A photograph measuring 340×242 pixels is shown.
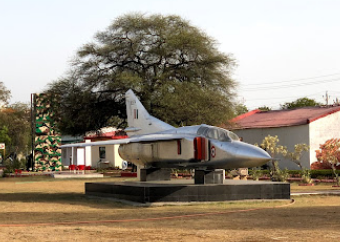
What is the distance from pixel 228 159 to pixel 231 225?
713 cm

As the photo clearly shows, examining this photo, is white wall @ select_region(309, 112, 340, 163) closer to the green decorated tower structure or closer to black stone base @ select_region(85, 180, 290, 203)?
the green decorated tower structure

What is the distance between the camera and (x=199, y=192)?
22922 millimetres

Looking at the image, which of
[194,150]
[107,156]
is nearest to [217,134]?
[194,150]

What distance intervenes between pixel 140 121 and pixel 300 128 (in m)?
24.6

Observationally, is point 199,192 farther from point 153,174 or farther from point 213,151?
point 153,174

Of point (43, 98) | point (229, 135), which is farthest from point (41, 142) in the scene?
point (229, 135)

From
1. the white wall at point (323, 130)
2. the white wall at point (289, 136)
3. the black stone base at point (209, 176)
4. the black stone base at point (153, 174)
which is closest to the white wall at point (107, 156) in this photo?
the white wall at point (289, 136)

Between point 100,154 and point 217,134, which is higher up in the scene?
point 217,134

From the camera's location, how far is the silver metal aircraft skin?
22.7 m

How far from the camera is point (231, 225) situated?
52.0 feet

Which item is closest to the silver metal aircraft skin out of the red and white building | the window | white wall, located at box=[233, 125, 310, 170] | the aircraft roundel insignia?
the aircraft roundel insignia

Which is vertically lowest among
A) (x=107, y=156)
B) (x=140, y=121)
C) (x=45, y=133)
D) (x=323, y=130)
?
(x=107, y=156)

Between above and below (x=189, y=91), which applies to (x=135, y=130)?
below

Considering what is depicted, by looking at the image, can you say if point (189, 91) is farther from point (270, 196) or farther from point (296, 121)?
point (270, 196)
